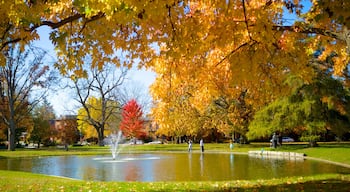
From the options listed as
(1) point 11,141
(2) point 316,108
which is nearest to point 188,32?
(2) point 316,108

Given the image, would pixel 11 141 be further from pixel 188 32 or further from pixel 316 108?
pixel 188 32

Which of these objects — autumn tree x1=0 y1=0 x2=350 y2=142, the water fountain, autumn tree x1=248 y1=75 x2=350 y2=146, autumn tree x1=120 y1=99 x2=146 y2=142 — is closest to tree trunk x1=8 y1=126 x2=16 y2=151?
the water fountain

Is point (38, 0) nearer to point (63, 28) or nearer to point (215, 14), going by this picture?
point (63, 28)

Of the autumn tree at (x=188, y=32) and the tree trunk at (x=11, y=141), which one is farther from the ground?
the autumn tree at (x=188, y=32)

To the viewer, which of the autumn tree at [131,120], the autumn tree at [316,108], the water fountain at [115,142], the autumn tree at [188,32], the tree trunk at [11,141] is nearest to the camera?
the autumn tree at [188,32]

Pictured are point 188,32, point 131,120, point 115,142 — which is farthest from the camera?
point 131,120

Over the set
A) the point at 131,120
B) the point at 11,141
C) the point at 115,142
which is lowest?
the point at 115,142

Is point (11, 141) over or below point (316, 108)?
below

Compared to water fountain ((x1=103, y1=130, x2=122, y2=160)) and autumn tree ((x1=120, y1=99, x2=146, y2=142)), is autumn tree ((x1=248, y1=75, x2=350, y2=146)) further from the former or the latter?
autumn tree ((x1=120, y1=99, x2=146, y2=142))

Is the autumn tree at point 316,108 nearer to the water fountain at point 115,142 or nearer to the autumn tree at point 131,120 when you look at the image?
the water fountain at point 115,142

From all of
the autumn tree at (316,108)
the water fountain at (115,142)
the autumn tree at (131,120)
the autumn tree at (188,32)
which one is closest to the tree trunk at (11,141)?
the water fountain at (115,142)

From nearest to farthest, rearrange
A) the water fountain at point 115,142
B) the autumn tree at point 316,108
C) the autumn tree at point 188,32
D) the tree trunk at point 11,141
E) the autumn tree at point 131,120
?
the autumn tree at point 188,32 → the autumn tree at point 316,108 → the water fountain at point 115,142 → the tree trunk at point 11,141 → the autumn tree at point 131,120

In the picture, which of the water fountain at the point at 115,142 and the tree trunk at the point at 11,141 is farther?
the tree trunk at the point at 11,141

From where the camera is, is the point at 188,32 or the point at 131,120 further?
the point at 131,120
